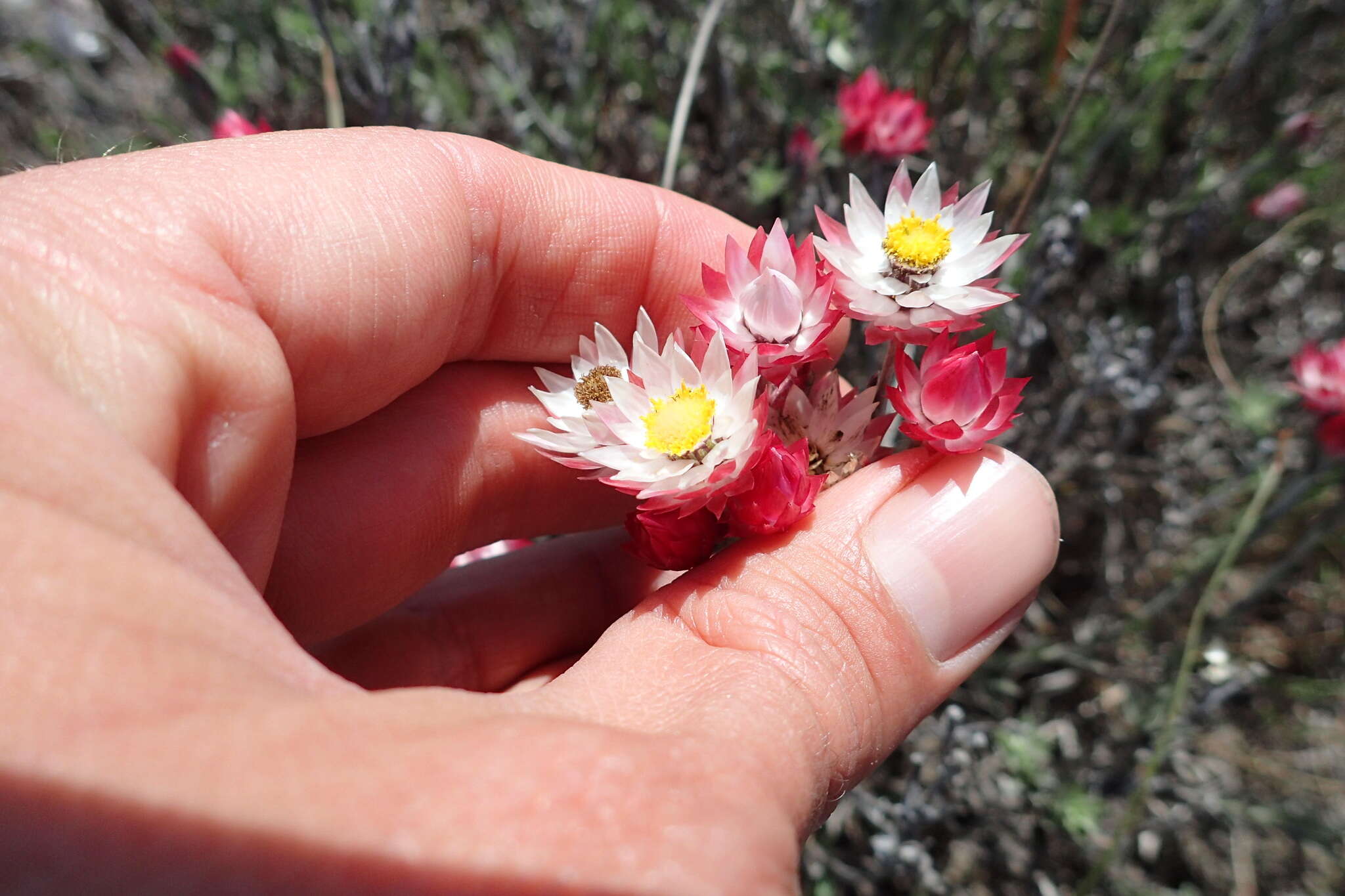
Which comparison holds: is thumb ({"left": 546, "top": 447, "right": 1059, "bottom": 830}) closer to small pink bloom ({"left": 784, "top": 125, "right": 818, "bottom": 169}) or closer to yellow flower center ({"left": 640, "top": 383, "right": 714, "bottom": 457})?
yellow flower center ({"left": 640, "top": 383, "right": 714, "bottom": 457})

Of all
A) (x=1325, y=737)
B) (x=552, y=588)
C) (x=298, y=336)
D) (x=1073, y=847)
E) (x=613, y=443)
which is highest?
(x=298, y=336)

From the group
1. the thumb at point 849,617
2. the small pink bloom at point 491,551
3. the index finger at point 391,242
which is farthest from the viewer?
the small pink bloom at point 491,551

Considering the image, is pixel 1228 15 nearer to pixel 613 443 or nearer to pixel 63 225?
pixel 613 443

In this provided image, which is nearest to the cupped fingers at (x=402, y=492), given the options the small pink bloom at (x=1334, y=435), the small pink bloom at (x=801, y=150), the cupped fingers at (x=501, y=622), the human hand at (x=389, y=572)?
the human hand at (x=389, y=572)

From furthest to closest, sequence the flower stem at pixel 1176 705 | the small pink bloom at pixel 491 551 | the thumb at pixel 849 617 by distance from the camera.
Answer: the small pink bloom at pixel 491 551
the flower stem at pixel 1176 705
the thumb at pixel 849 617

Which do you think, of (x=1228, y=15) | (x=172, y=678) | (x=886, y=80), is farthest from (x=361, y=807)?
(x=1228, y=15)

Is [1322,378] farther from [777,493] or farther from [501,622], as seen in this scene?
[501,622]

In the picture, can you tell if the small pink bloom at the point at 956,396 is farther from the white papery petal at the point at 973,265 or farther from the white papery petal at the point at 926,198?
the white papery petal at the point at 926,198
